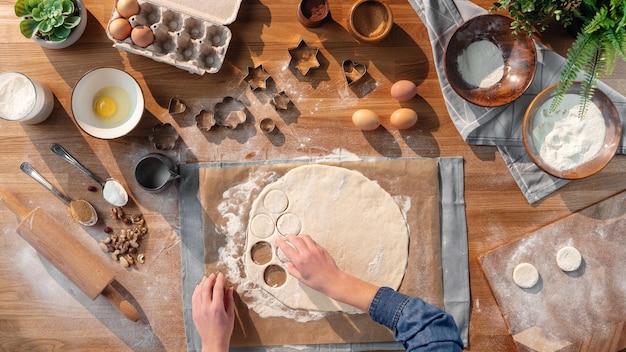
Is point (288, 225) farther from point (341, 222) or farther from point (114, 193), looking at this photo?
point (114, 193)

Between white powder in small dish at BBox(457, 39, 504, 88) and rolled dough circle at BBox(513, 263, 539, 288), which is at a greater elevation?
white powder in small dish at BBox(457, 39, 504, 88)

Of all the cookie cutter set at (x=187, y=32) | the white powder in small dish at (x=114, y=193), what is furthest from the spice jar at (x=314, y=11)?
the white powder in small dish at (x=114, y=193)

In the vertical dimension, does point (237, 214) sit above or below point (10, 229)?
above

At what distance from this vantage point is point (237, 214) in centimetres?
138

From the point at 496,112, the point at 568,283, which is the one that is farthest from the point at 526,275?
the point at 496,112

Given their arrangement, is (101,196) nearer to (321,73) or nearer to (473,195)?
(321,73)

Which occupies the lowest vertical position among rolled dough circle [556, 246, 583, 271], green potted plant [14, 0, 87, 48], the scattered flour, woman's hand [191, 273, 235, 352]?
woman's hand [191, 273, 235, 352]

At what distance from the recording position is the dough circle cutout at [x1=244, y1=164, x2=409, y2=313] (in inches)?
53.8

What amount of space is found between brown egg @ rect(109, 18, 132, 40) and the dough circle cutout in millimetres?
614

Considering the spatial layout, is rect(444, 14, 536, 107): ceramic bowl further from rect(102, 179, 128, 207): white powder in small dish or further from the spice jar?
rect(102, 179, 128, 207): white powder in small dish

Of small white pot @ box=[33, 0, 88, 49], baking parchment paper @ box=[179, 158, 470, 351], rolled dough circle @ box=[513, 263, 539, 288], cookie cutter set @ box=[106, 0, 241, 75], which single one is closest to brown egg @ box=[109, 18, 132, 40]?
cookie cutter set @ box=[106, 0, 241, 75]

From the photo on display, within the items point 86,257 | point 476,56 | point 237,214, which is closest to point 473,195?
point 476,56

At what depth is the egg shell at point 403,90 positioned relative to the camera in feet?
4.36

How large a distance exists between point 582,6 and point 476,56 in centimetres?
29
